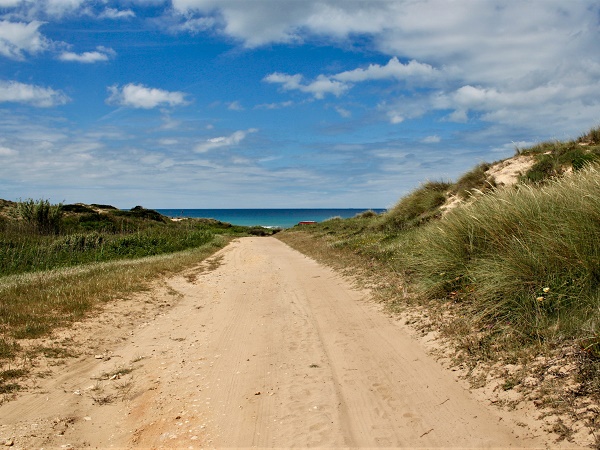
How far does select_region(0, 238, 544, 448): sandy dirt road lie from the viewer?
414 centimetres

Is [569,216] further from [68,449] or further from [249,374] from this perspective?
[68,449]

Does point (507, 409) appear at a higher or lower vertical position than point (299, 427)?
higher

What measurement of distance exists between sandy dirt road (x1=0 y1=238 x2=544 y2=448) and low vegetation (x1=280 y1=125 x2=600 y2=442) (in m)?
0.71

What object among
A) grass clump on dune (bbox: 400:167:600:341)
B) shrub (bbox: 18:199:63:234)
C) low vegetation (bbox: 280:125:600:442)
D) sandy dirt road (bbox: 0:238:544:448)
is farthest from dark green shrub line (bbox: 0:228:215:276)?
grass clump on dune (bbox: 400:167:600:341)

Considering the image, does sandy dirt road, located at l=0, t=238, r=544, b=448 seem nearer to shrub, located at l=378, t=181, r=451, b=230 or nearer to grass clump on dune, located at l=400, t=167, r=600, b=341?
grass clump on dune, located at l=400, t=167, r=600, b=341

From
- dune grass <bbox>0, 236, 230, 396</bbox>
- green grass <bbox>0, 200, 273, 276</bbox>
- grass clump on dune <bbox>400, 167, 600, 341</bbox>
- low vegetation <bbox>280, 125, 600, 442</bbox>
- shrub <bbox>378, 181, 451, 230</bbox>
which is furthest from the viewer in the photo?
shrub <bbox>378, 181, 451, 230</bbox>

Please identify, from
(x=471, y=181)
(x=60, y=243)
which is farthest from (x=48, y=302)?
(x=471, y=181)

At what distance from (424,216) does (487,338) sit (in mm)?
15978

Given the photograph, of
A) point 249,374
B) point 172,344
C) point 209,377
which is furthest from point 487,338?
point 172,344

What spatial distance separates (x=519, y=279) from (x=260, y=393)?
11.8ft

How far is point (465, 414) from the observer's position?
4207 mm

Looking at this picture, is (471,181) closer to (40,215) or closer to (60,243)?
(60,243)

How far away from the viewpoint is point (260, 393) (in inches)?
201

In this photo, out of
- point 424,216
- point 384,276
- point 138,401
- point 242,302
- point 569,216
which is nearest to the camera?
point 138,401
